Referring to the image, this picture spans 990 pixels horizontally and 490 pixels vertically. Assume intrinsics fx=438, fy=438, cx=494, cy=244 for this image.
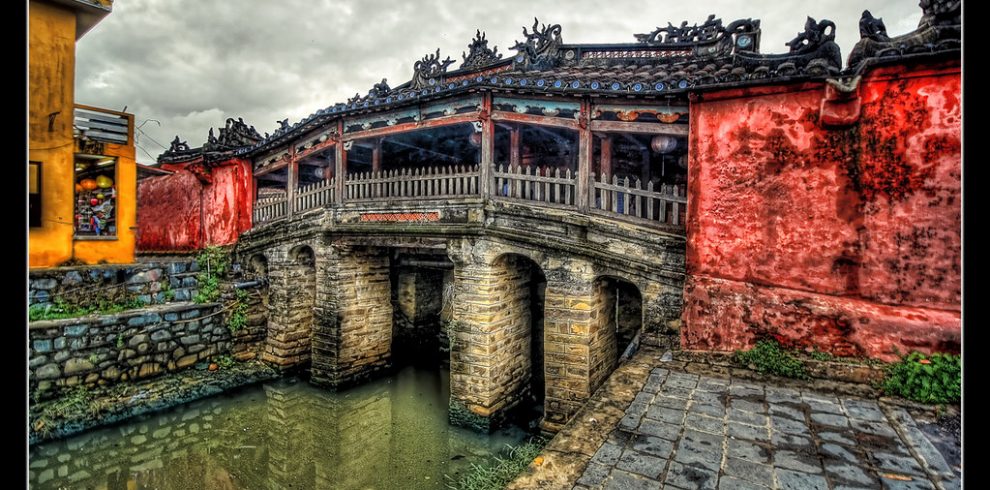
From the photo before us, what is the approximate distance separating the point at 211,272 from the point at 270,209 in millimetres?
2375

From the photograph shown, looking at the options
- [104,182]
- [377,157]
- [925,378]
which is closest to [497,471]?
[925,378]

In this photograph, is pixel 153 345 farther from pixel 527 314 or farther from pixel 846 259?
pixel 846 259

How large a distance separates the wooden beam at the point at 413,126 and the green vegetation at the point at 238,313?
17.3 ft

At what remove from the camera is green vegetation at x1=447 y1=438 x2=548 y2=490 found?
631 centimetres

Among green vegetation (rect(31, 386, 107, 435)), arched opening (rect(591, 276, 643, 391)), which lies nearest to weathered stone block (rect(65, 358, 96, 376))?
green vegetation (rect(31, 386, 107, 435))

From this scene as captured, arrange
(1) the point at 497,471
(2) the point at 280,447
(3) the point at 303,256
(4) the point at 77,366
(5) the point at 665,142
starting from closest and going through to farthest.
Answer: (1) the point at 497,471
(5) the point at 665,142
(2) the point at 280,447
(4) the point at 77,366
(3) the point at 303,256

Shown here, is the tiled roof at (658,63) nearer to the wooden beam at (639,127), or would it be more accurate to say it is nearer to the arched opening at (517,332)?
the wooden beam at (639,127)

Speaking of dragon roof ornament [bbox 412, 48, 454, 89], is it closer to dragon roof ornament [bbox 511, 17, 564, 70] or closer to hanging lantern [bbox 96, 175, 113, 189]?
dragon roof ornament [bbox 511, 17, 564, 70]

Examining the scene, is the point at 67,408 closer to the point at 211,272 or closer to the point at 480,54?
the point at 211,272

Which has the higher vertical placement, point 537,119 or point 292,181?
point 537,119

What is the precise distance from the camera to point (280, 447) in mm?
8320

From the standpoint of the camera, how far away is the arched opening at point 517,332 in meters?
8.60

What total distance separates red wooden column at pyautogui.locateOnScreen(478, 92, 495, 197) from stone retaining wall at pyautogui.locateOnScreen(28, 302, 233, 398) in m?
8.01
